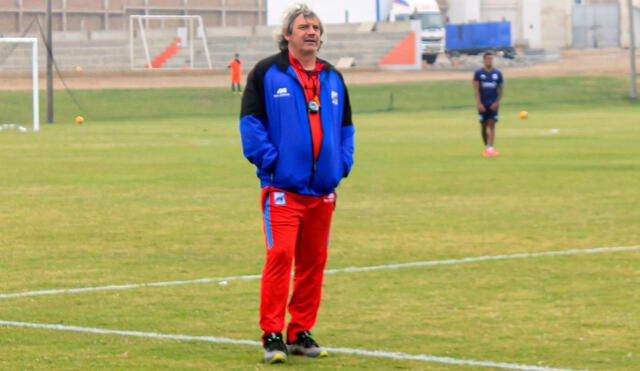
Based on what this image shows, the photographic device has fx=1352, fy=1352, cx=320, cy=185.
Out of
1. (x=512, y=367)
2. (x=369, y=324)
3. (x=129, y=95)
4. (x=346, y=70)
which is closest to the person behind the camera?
(x=512, y=367)

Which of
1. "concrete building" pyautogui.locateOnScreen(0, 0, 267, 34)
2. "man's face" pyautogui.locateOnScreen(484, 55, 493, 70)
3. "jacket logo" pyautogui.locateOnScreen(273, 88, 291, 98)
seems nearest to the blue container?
"concrete building" pyautogui.locateOnScreen(0, 0, 267, 34)

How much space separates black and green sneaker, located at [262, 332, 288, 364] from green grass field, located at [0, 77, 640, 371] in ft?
0.26

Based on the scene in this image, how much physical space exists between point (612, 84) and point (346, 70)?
49.7ft

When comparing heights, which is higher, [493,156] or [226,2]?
[226,2]

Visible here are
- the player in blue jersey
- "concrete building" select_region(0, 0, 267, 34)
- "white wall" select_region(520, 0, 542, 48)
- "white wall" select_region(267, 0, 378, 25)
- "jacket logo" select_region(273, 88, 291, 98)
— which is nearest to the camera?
"jacket logo" select_region(273, 88, 291, 98)

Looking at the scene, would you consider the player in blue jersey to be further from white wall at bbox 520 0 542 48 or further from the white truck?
white wall at bbox 520 0 542 48

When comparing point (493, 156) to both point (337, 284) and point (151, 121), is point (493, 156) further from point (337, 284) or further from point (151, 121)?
point (151, 121)

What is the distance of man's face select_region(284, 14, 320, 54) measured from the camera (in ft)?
24.5

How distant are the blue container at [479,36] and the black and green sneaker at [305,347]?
78.9 meters

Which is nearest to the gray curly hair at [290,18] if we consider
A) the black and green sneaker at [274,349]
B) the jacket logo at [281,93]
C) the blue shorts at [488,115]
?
the jacket logo at [281,93]

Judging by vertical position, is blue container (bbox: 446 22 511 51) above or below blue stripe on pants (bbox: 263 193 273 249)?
above

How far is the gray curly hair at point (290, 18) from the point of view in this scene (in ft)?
24.7

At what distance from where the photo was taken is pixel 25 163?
25.6m

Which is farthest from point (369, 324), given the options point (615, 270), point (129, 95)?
point (129, 95)
